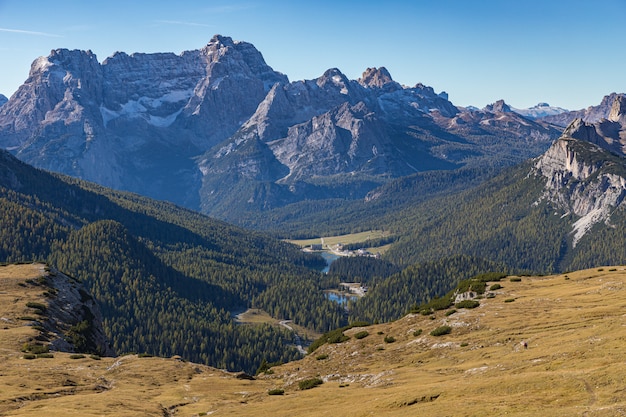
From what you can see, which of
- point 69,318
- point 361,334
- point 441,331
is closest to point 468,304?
point 441,331

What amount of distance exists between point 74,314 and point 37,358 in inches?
1680

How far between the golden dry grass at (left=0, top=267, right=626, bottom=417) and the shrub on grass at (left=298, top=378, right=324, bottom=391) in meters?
1.50

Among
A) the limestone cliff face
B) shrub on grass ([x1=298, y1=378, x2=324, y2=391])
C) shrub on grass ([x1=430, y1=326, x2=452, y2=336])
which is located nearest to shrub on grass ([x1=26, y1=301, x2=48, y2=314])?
the limestone cliff face

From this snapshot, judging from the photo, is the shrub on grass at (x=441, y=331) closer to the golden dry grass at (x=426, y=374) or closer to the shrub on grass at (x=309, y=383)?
the golden dry grass at (x=426, y=374)

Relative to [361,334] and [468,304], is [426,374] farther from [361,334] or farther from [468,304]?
[361,334]

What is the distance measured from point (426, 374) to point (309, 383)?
15.5 metres

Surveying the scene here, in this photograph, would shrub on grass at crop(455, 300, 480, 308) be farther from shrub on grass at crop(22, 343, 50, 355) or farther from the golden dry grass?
shrub on grass at crop(22, 343, 50, 355)

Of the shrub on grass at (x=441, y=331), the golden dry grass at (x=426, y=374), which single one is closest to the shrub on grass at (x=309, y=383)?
the golden dry grass at (x=426, y=374)

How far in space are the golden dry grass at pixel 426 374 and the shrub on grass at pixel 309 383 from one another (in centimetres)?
150

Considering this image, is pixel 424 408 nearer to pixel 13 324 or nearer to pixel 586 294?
pixel 586 294

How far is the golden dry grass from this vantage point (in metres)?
47.2

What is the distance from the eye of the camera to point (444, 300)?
9788cm

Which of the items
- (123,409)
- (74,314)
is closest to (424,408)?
(123,409)

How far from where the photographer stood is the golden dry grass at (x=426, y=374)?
155 feet
